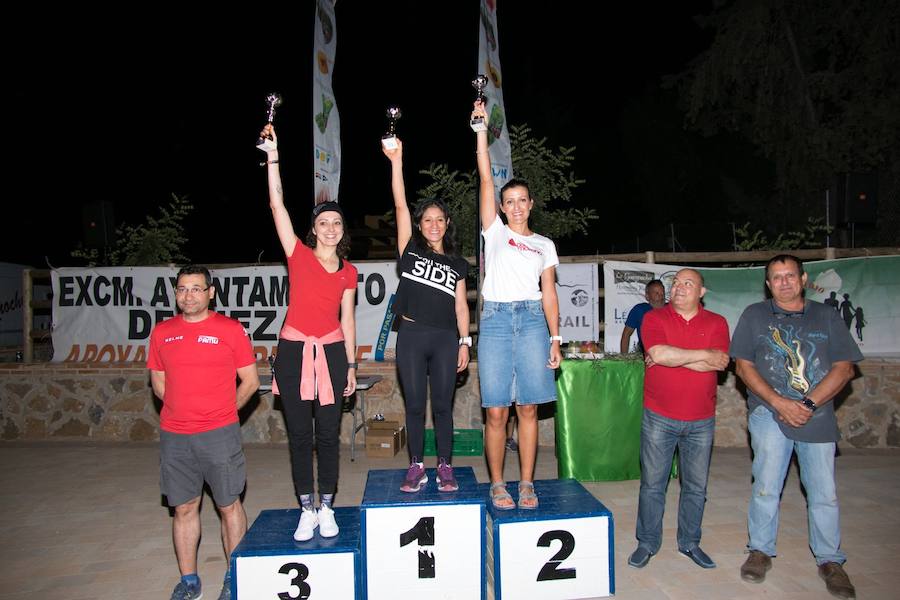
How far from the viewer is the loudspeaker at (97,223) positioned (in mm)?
7781

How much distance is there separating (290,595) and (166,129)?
13.6 metres

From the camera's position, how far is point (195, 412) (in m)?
3.23

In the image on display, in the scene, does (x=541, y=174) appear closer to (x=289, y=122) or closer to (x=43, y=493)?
(x=43, y=493)

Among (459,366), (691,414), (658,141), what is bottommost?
(691,414)

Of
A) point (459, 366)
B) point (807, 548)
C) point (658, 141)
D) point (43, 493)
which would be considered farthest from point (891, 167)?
point (43, 493)

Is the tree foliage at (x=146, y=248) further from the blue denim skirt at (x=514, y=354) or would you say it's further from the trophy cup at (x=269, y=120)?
the blue denim skirt at (x=514, y=354)

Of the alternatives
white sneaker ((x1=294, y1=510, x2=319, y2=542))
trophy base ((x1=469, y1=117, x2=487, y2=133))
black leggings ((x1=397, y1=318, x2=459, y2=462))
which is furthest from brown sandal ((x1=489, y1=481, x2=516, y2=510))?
trophy base ((x1=469, y1=117, x2=487, y2=133))

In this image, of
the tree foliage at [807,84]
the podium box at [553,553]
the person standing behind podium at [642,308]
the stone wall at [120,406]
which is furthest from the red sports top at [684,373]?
the tree foliage at [807,84]

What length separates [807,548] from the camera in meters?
4.00

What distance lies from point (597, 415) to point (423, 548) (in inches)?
105

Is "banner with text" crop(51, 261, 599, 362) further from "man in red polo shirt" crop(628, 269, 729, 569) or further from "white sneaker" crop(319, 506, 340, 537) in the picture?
"white sneaker" crop(319, 506, 340, 537)

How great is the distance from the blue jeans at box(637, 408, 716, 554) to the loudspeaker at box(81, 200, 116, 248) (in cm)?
732

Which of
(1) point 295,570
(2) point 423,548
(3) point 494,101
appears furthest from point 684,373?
(3) point 494,101

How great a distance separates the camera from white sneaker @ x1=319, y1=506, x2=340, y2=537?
10.9ft
